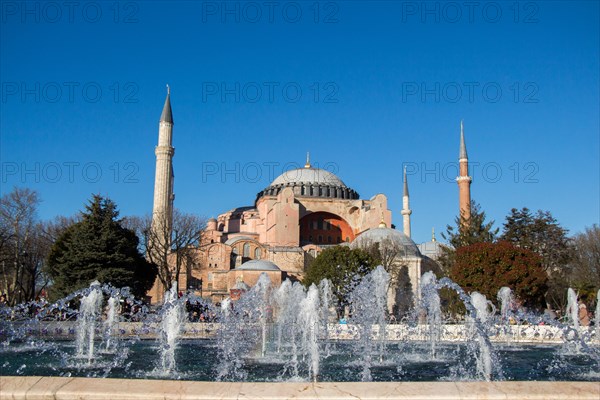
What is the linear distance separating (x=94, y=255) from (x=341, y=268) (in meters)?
11.4

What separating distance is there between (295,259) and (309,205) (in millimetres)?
6710

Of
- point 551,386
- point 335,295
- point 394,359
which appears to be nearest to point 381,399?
point 551,386

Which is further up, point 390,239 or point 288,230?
point 288,230

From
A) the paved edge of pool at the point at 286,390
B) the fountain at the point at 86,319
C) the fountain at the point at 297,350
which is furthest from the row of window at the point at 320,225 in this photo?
the paved edge of pool at the point at 286,390

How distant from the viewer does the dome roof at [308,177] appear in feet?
159

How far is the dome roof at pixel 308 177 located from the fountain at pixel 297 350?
100 ft

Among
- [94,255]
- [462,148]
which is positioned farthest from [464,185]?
A: [94,255]

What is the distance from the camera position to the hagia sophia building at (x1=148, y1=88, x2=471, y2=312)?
35.0 meters

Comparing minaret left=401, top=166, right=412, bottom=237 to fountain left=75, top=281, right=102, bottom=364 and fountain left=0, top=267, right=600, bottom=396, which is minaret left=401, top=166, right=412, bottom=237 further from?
fountain left=75, top=281, right=102, bottom=364

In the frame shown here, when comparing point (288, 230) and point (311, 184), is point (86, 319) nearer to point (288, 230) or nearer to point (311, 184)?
point (288, 230)

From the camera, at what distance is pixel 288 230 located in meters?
40.5

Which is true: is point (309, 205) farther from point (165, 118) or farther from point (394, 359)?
point (394, 359)

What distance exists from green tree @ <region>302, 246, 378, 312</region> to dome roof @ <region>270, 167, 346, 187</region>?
19.6 m

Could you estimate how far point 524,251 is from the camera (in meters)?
23.6
